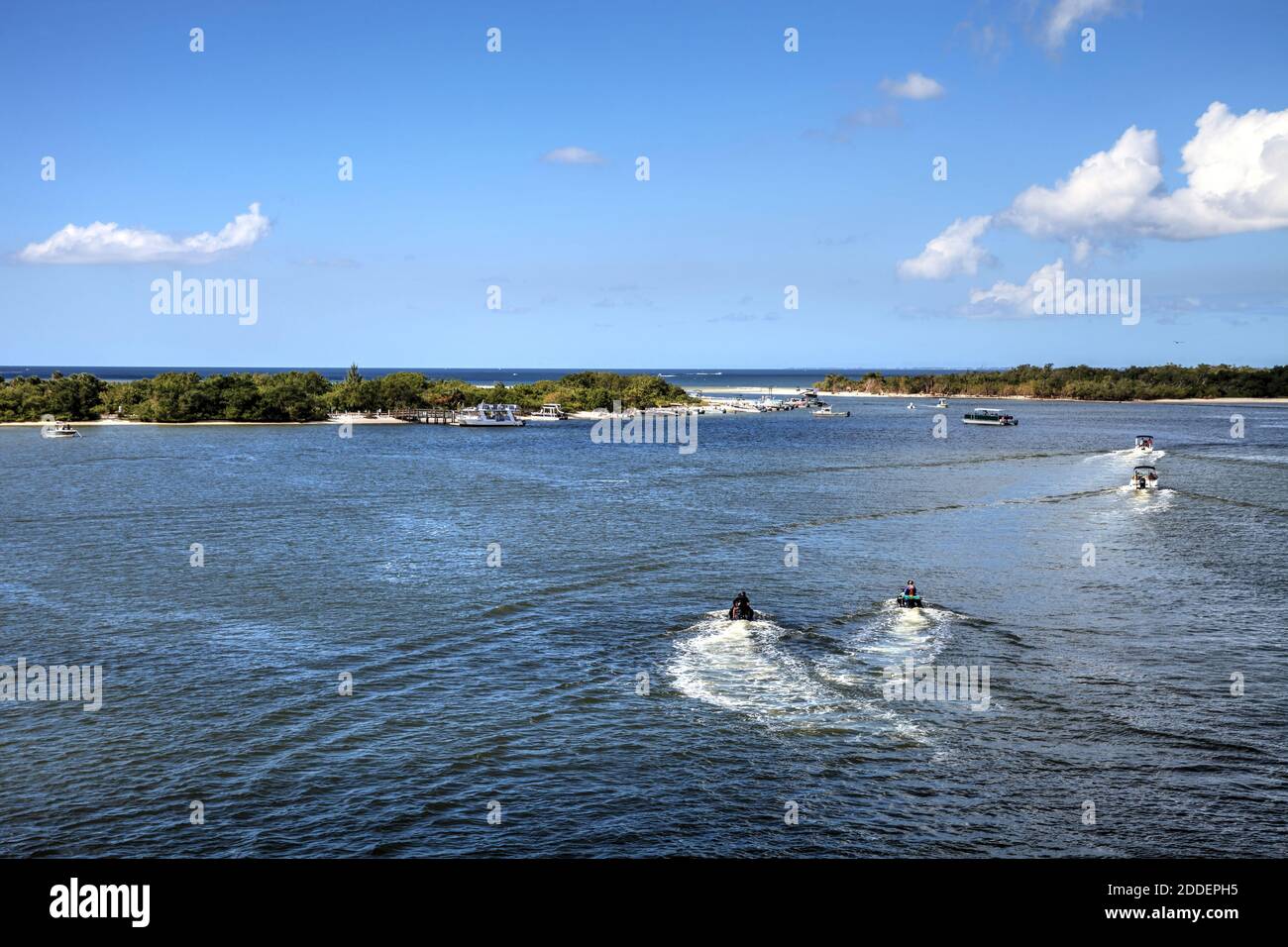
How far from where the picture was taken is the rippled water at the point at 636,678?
88.8 feet

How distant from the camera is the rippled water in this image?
2708 cm

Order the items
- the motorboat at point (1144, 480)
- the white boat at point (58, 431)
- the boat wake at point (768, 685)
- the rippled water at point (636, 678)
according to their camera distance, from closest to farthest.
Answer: the rippled water at point (636, 678)
the boat wake at point (768, 685)
the motorboat at point (1144, 480)
the white boat at point (58, 431)

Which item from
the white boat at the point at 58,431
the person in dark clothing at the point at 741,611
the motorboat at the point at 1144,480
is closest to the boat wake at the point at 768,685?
the person in dark clothing at the point at 741,611

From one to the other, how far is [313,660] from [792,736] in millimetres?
21239

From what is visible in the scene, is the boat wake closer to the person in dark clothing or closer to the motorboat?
the person in dark clothing

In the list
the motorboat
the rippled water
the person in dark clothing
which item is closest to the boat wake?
the rippled water

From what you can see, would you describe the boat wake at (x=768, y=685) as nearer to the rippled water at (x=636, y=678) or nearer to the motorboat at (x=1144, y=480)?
the rippled water at (x=636, y=678)

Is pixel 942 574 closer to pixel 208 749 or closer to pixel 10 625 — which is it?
pixel 208 749

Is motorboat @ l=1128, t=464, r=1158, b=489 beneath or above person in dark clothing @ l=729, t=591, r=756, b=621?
above

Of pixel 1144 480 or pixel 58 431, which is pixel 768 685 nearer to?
pixel 1144 480

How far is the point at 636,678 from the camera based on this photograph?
3959 centimetres
